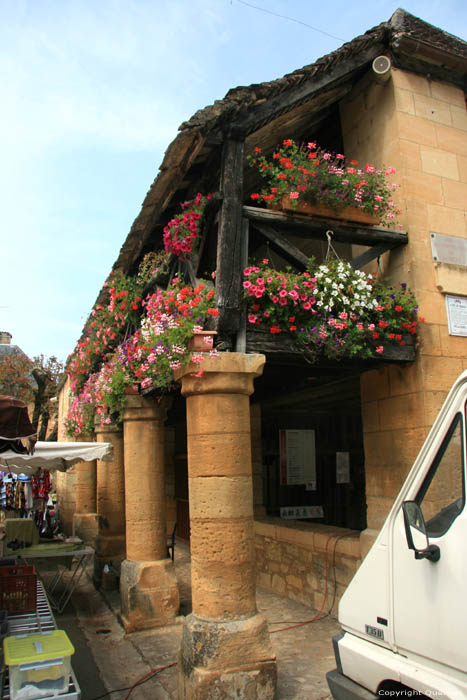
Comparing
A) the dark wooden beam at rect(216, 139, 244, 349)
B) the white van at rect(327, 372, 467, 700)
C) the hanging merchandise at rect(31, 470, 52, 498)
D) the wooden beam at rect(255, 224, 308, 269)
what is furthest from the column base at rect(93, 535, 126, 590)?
the white van at rect(327, 372, 467, 700)

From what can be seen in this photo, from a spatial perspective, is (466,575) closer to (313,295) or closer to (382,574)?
(382,574)

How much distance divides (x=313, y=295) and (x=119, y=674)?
12.6 feet

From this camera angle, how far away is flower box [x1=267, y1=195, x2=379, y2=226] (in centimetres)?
494

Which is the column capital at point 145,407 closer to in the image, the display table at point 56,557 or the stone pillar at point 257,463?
the stone pillar at point 257,463

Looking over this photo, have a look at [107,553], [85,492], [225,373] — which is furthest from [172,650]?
[85,492]

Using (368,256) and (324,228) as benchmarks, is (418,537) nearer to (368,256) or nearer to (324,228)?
(324,228)

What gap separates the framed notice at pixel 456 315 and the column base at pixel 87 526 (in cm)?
929

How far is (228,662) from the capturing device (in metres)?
4.11

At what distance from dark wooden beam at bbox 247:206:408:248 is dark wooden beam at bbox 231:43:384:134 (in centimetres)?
73

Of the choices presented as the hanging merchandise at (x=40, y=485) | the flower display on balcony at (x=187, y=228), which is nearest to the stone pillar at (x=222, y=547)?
the flower display on balcony at (x=187, y=228)

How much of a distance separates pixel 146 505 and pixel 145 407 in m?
1.19

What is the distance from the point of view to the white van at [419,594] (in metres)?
2.14

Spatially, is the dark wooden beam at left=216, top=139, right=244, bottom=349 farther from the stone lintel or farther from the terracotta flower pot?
the stone lintel

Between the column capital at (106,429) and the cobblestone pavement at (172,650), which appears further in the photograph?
the column capital at (106,429)
